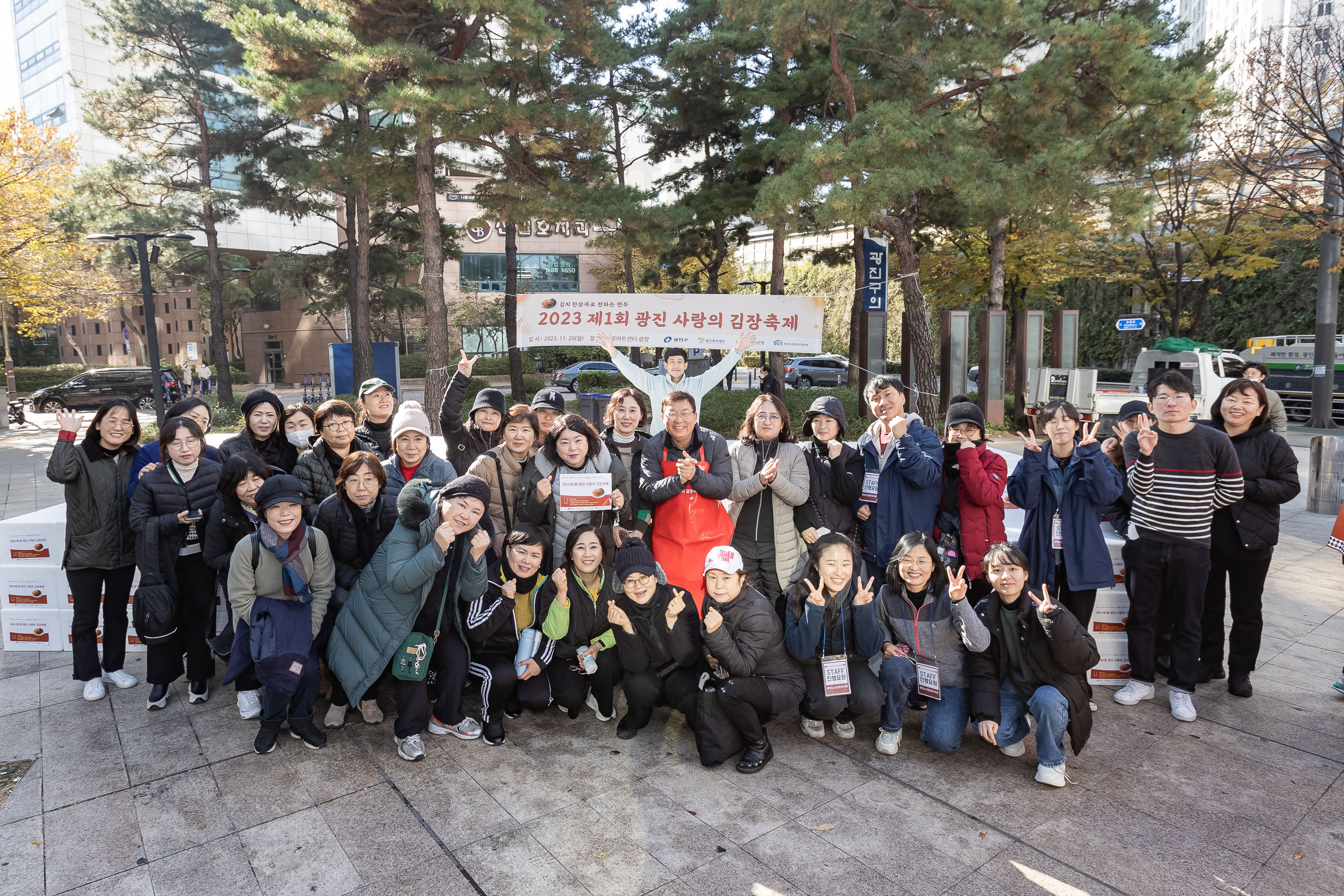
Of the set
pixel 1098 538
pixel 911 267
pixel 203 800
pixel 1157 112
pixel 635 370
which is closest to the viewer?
pixel 203 800

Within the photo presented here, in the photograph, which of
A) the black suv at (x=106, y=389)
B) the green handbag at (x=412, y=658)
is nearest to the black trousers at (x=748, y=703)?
the green handbag at (x=412, y=658)

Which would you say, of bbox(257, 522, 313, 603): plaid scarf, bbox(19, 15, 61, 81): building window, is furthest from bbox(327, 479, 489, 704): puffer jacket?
bbox(19, 15, 61, 81): building window

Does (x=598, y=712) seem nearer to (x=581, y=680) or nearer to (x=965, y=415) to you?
(x=581, y=680)

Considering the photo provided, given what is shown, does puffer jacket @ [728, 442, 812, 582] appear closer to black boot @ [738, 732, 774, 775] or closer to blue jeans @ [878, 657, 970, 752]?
blue jeans @ [878, 657, 970, 752]

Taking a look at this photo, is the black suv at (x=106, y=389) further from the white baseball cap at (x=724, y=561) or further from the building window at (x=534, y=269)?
the white baseball cap at (x=724, y=561)

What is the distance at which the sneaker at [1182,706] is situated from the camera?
4074 mm

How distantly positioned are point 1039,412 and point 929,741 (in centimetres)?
202

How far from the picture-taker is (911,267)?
1279cm

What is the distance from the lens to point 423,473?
4156mm

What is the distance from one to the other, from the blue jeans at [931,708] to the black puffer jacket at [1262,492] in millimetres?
1959

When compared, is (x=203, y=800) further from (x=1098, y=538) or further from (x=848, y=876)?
(x=1098, y=538)

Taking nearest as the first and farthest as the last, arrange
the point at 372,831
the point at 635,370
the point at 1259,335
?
the point at 372,831 → the point at 635,370 → the point at 1259,335

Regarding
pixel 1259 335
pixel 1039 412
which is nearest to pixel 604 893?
pixel 1039 412

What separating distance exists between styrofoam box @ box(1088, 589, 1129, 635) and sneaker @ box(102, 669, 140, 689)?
Result: 5.72m
